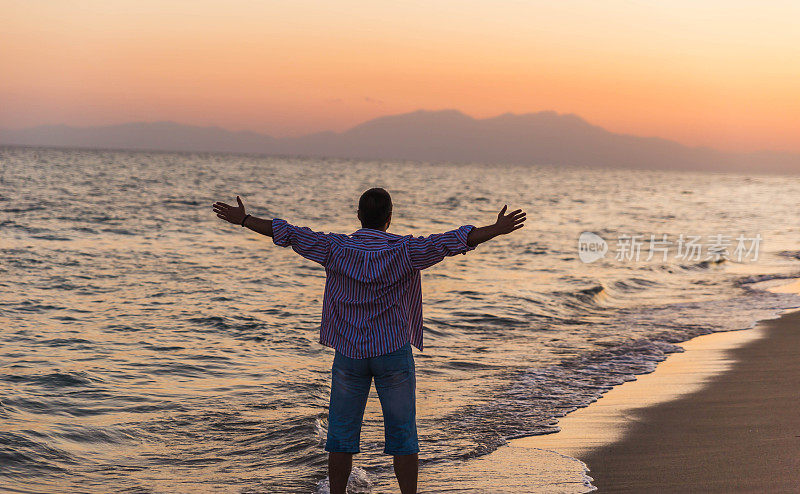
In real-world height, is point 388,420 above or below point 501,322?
above

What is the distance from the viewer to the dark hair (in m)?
3.80

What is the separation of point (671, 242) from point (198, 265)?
17.4 metres

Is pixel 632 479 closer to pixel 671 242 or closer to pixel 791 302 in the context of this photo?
pixel 791 302

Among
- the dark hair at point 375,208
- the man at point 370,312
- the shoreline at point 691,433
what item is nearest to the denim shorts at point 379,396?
the man at point 370,312

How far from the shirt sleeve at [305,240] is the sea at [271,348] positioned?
1.96 m

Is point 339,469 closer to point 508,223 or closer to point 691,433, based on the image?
point 508,223

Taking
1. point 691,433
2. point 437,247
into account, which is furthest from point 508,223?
point 691,433

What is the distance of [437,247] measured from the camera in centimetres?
363

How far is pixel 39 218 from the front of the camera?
1117 inches

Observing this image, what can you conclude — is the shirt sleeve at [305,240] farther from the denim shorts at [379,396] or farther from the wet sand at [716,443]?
the wet sand at [716,443]

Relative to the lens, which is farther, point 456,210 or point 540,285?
point 456,210

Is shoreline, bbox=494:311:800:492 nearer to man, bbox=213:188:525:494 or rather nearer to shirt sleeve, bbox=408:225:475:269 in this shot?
man, bbox=213:188:525:494

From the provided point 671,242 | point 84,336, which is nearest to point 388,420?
point 84,336

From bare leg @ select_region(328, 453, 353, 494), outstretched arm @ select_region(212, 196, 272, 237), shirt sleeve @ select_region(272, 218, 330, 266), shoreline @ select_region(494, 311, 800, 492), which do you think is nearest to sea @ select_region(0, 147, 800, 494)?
shoreline @ select_region(494, 311, 800, 492)
